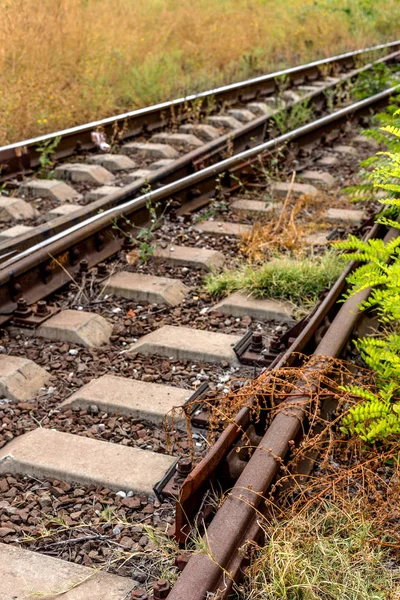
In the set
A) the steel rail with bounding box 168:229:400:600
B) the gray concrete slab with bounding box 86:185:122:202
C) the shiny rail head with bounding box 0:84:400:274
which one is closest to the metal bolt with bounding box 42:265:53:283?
the shiny rail head with bounding box 0:84:400:274

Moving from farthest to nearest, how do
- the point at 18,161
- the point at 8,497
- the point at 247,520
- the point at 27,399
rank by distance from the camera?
the point at 18,161 < the point at 27,399 < the point at 8,497 < the point at 247,520

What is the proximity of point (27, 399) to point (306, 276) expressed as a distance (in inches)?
81.0

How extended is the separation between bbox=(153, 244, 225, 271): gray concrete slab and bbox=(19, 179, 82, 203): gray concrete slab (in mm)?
1461

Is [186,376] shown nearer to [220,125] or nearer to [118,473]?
[118,473]

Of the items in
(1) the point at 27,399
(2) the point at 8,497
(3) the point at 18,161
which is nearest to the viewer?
(2) the point at 8,497

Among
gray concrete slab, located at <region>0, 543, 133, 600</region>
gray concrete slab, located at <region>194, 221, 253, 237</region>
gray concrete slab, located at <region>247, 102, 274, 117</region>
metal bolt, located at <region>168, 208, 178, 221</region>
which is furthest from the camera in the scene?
gray concrete slab, located at <region>247, 102, 274, 117</region>

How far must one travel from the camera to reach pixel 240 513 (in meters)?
3.00

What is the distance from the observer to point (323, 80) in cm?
1326

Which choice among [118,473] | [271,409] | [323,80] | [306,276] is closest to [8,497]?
[118,473]

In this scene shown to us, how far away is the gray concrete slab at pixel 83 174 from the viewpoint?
802cm

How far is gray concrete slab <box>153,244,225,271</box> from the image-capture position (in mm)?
6160

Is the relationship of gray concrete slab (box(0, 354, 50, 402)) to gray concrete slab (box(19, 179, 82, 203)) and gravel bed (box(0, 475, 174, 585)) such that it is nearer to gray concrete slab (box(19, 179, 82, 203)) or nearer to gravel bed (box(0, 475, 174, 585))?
gravel bed (box(0, 475, 174, 585))

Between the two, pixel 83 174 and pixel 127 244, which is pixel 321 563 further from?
pixel 83 174

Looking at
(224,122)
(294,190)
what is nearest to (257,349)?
(294,190)
